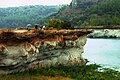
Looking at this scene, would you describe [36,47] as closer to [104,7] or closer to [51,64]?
[51,64]

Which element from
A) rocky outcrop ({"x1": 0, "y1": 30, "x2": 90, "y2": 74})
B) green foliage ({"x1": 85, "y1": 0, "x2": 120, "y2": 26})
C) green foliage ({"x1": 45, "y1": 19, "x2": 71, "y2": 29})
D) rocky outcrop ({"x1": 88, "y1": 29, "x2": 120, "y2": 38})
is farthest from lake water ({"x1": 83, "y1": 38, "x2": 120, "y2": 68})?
green foliage ({"x1": 85, "y1": 0, "x2": 120, "y2": 26})

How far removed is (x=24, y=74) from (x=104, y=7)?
537 feet

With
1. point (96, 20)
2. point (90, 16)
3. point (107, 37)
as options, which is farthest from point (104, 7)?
point (107, 37)

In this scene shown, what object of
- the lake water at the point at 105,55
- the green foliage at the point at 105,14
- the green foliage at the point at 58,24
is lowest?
the green foliage at the point at 105,14

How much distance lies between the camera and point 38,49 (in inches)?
1596

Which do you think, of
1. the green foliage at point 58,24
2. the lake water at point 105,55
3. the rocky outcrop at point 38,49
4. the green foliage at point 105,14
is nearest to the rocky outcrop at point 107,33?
the green foliage at point 105,14

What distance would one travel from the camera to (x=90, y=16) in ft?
646

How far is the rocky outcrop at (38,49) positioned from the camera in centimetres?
3644

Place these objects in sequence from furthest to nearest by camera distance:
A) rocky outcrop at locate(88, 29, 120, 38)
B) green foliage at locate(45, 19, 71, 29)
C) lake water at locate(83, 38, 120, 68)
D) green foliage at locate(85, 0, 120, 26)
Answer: green foliage at locate(85, 0, 120, 26)
rocky outcrop at locate(88, 29, 120, 38)
green foliage at locate(45, 19, 71, 29)
lake water at locate(83, 38, 120, 68)

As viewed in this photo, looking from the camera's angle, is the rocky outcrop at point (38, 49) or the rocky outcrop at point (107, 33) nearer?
the rocky outcrop at point (38, 49)

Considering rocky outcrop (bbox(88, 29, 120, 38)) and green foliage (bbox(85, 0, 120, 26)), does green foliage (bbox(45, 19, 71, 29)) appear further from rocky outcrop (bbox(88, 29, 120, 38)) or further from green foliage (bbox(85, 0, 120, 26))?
green foliage (bbox(85, 0, 120, 26))

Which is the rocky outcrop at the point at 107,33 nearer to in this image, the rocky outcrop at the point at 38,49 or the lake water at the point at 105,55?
the lake water at the point at 105,55

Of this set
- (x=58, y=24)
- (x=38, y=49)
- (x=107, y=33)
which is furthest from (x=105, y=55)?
(x=107, y=33)

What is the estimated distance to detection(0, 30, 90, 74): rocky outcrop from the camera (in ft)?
120
